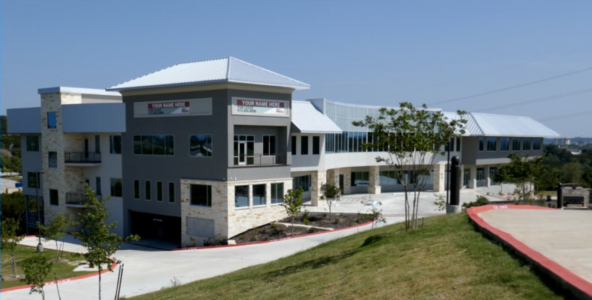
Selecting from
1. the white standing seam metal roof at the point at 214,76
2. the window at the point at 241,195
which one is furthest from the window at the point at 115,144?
the window at the point at 241,195

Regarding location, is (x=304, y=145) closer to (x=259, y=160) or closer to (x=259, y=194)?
(x=259, y=160)

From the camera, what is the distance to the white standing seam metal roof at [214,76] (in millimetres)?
32688

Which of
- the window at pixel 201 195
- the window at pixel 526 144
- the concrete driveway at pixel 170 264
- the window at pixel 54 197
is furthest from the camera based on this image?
the window at pixel 526 144

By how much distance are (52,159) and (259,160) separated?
62.6 feet

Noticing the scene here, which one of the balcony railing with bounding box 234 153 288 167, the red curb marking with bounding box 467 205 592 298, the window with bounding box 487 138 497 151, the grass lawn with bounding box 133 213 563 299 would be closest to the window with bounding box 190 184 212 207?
the balcony railing with bounding box 234 153 288 167

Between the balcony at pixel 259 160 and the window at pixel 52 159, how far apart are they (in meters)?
17.9

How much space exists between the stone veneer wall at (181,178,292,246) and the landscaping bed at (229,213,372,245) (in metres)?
0.52

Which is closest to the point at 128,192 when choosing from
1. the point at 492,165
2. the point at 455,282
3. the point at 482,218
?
the point at 482,218

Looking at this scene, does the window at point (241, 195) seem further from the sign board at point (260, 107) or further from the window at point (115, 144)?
the window at point (115, 144)

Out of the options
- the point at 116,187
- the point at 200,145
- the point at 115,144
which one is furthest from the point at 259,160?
the point at 116,187

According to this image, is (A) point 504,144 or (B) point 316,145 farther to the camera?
(A) point 504,144

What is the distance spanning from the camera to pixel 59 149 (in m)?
41.5

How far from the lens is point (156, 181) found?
3647 centimetres

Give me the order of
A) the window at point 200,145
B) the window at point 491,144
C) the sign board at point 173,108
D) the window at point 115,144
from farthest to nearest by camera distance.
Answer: the window at point 491,144 < the window at point 115,144 < the sign board at point 173,108 < the window at point 200,145
